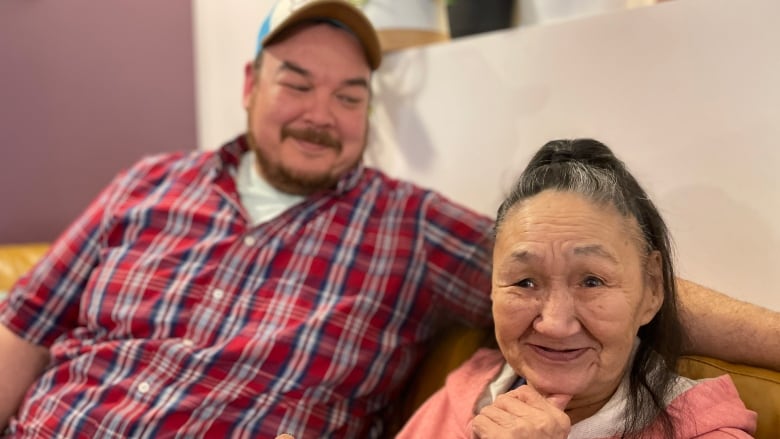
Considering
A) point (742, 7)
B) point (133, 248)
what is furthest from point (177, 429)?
point (742, 7)

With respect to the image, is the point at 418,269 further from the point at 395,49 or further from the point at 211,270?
the point at 395,49

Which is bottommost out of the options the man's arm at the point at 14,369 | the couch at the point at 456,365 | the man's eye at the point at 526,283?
the man's arm at the point at 14,369

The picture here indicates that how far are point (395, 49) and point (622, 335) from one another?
1.13m

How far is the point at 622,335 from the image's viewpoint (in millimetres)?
960

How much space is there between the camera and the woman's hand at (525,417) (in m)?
0.90

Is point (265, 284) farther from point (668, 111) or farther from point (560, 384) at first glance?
point (668, 111)

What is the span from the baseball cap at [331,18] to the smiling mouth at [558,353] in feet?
2.84

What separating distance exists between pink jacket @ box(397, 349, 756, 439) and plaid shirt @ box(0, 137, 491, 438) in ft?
0.68

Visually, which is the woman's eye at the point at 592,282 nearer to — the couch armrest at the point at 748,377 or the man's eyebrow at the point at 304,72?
the couch armrest at the point at 748,377

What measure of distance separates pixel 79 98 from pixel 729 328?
2.13m

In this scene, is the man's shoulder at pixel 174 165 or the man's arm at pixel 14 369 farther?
the man's shoulder at pixel 174 165

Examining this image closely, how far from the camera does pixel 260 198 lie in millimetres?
1638

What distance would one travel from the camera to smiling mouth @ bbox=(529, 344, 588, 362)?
967mm

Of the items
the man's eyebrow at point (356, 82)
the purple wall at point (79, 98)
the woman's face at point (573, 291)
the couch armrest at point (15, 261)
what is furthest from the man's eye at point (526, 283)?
the purple wall at point (79, 98)
